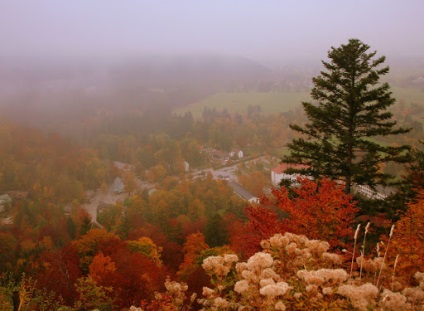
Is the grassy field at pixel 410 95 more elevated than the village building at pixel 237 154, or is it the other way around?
the grassy field at pixel 410 95

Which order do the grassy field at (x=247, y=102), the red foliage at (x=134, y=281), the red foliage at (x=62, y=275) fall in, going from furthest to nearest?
the grassy field at (x=247, y=102) → the red foliage at (x=62, y=275) → the red foliage at (x=134, y=281)

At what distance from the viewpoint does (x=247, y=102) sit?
118 metres

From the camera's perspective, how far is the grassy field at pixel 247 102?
10556cm

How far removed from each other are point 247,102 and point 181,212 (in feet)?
282

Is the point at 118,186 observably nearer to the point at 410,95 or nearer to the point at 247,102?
the point at 410,95

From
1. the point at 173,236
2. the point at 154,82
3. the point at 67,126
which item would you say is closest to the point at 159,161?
the point at 67,126

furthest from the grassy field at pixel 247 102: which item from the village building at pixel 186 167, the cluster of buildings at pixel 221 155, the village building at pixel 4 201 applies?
the village building at pixel 4 201

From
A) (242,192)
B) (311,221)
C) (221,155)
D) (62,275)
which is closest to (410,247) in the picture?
(311,221)

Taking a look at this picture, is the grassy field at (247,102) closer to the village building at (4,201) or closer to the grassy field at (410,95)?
the grassy field at (410,95)

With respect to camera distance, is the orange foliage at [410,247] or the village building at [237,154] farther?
the village building at [237,154]

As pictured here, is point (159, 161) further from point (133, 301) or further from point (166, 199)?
point (133, 301)

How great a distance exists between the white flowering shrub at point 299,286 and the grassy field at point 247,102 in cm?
9782

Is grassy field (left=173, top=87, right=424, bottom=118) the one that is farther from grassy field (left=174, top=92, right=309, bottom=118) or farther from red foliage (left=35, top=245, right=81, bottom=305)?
red foliage (left=35, top=245, right=81, bottom=305)

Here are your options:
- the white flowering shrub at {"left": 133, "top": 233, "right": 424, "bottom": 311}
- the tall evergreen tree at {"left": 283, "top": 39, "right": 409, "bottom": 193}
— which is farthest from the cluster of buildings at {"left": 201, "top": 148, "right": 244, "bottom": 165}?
the white flowering shrub at {"left": 133, "top": 233, "right": 424, "bottom": 311}
